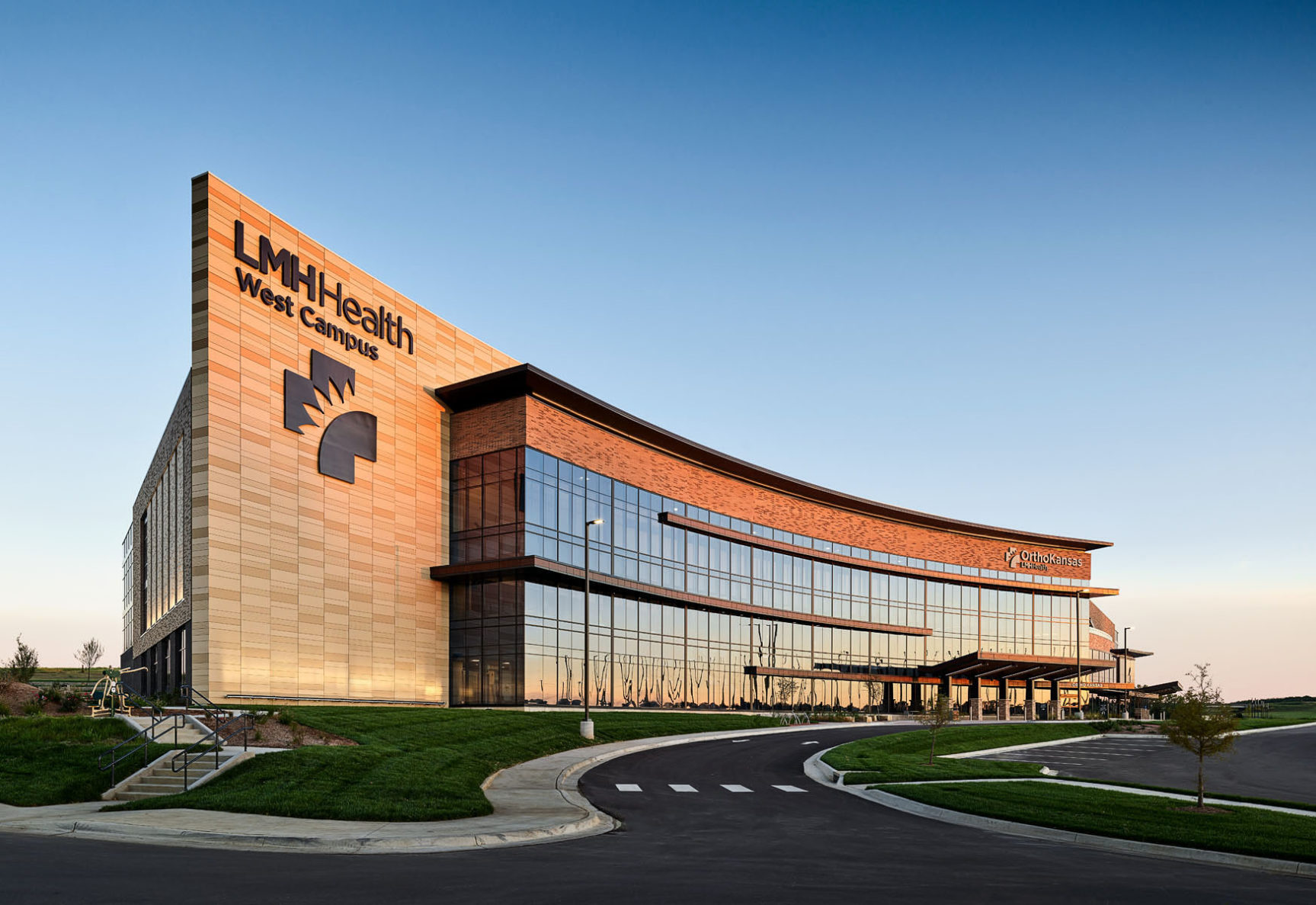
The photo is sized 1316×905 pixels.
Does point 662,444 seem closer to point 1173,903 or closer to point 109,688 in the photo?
point 109,688

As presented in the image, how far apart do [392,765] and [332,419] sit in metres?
22.2

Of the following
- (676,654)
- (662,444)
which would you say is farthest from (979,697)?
(662,444)

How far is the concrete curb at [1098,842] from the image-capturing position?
14500mm

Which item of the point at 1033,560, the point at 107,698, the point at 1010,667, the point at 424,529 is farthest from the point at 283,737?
the point at 1033,560

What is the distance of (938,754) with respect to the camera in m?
38.6

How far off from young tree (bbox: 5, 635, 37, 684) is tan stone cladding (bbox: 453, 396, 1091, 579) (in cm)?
1933

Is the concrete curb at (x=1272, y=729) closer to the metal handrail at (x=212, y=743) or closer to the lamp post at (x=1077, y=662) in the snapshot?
the lamp post at (x=1077, y=662)

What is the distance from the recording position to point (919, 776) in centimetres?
2644

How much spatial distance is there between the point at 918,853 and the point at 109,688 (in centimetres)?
2614

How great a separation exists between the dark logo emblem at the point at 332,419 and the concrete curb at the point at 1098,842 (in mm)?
26278

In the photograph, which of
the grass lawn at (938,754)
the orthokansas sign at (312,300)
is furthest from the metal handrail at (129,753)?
the orthokansas sign at (312,300)

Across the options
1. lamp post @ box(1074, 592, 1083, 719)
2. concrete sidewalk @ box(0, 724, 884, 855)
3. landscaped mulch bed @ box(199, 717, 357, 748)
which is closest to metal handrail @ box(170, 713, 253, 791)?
landscaped mulch bed @ box(199, 717, 357, 748)

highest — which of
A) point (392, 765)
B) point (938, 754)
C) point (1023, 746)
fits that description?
point (392, 765)

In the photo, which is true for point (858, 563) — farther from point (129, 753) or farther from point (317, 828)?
point (317, 828)
